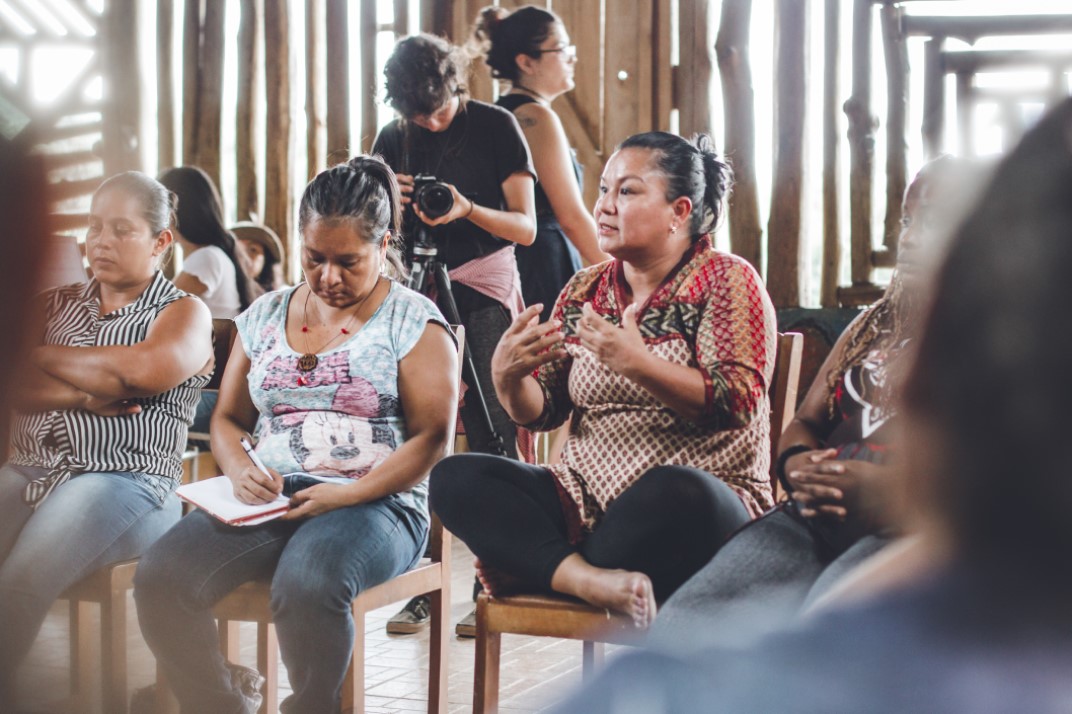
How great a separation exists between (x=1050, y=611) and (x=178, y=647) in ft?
6.44

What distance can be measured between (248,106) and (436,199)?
2.92 metres

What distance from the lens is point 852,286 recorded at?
4.80 metres

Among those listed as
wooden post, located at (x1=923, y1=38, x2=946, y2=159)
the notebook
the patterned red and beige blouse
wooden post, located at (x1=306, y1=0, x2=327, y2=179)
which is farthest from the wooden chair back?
wooden post, located at (x1=306, y1=0, x2=327, y2=179)

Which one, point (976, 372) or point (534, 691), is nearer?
point (976, 372)

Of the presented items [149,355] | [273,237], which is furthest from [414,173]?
A: [273,237]

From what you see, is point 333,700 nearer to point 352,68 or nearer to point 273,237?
point 273,237

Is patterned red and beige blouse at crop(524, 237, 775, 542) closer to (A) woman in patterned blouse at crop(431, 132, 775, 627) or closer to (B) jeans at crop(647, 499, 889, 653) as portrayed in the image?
(A) woman in patterned blouse at crop(431, 132, 775, 627)

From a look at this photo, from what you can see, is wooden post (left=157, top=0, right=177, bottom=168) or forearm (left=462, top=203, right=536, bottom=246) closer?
forearm (left=462, top=203, right=536, bottom=246)

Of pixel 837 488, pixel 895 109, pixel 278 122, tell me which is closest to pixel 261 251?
pixel 278 122

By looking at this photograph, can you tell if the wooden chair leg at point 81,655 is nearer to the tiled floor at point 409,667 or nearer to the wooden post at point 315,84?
the tiled floor at point 409,667

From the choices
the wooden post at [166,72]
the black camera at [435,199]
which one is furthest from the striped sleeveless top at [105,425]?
the wooden post at [166,72]

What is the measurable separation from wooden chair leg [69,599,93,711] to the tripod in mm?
1095

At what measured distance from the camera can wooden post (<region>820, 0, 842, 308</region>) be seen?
4734 millimetres

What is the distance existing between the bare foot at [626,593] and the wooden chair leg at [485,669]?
228 mm
